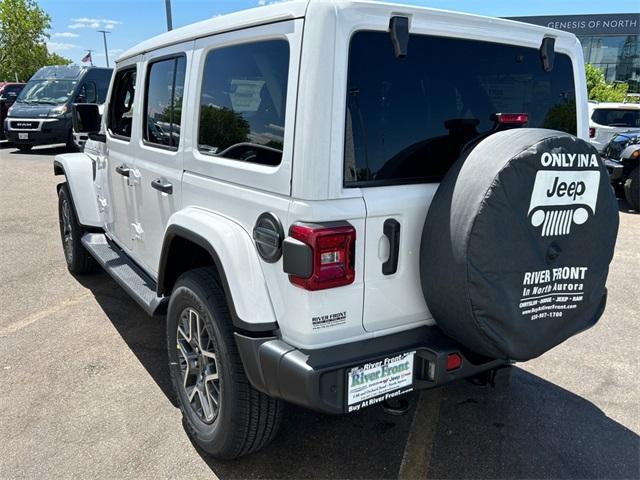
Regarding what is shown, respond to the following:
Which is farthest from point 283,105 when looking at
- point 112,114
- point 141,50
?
point 112,114

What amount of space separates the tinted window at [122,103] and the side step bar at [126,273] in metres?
0.93

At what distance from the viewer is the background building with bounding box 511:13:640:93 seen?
54.0 meters

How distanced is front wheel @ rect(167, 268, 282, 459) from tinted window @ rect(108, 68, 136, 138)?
1670 mm

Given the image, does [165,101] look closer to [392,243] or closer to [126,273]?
[126,273]

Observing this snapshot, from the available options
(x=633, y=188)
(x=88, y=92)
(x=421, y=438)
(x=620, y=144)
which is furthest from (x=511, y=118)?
(x=88, y=92)

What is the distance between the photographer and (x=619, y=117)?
12.0 metres

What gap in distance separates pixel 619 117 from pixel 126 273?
464 inches

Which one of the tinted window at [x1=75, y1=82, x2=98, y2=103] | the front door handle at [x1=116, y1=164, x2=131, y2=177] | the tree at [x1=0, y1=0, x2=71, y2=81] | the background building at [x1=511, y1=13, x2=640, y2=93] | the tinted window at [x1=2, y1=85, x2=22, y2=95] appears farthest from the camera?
the background building at [x1=511, y1=13, x2=640, y2=93]

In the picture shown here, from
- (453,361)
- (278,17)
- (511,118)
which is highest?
(278,17)

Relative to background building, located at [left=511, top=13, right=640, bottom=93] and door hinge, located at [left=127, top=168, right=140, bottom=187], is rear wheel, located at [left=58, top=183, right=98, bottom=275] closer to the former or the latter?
door hinge, located at [left=127, top=168, right=140, bottom=187]

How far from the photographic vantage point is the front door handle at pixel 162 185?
2978 millimetres

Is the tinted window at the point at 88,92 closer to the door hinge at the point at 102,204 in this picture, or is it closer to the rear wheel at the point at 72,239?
the rear wheel at the point at 72,239

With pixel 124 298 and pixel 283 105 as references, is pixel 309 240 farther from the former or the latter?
pixel 124 298

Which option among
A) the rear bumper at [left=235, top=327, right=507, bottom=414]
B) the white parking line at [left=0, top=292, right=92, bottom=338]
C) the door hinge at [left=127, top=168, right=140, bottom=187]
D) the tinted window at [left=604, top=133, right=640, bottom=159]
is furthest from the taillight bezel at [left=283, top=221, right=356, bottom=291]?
the tinted window at [left=604, top=133, right=640, bottom=159]
